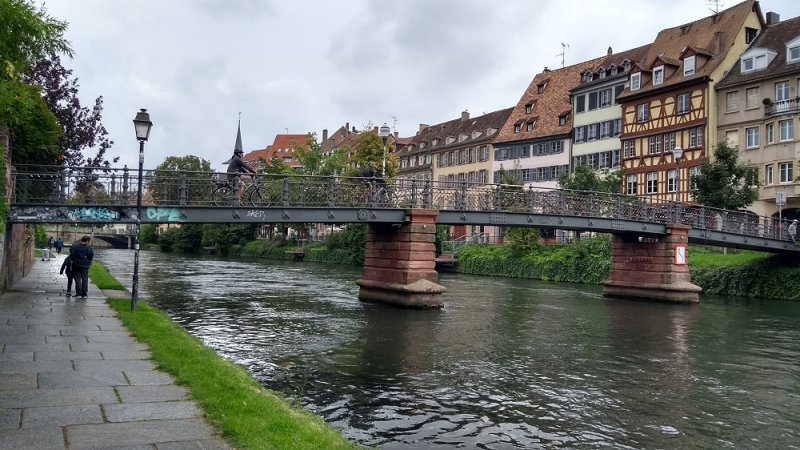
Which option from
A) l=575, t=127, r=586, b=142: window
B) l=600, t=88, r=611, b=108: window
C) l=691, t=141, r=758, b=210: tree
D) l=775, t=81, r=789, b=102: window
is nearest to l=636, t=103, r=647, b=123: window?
l=600, t=88, r=611, b=108: window

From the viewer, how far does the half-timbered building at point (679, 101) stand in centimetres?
4903

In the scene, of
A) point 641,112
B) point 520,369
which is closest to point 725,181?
point 641,112

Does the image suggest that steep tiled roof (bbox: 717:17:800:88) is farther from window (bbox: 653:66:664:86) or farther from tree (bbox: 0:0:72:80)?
tree (bbox: 0:0:72:80)

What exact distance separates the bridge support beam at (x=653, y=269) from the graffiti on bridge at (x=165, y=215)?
21416 mm

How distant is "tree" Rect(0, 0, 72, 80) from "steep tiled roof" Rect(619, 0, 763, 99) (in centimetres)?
4687

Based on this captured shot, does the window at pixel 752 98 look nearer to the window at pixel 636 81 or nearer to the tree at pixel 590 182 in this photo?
the window at pixel 636 81

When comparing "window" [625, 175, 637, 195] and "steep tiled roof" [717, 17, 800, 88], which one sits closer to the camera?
"steep tiled roof" [717, 17, 800, 88]

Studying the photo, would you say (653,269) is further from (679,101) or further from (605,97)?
(605,97)

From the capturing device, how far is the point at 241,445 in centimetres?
621

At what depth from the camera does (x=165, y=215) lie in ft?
70.1

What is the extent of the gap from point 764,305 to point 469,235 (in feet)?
115

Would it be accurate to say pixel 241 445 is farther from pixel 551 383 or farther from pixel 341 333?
pixel 341 333

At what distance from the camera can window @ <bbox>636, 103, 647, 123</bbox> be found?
5356 centimetres

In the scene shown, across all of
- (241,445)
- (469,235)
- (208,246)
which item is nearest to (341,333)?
(241,445)
